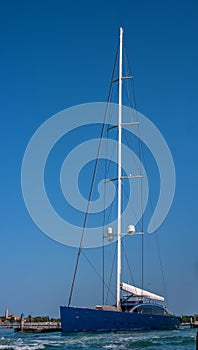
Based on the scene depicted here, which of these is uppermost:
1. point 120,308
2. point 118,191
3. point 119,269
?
point 118,191

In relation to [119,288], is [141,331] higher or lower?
lower

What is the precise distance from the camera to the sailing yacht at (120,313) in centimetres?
4484

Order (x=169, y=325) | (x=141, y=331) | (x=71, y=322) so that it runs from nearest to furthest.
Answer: (x=71, y=322) < (x=141, y=331) < (x=169, y=325)

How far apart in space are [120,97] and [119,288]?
22.0 m

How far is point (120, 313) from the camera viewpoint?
1905 inches

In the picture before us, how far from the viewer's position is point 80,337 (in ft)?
135

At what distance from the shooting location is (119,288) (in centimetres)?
5381

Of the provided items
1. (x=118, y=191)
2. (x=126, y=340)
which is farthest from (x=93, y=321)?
(x=118, y=191)

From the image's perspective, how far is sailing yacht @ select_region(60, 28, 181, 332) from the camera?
4484cm

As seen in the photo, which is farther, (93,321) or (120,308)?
(120,308)

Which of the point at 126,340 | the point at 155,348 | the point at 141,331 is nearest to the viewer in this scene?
the point at 155,348

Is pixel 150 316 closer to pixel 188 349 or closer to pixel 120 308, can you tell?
pixel 120 308

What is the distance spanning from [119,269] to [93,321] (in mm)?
10137

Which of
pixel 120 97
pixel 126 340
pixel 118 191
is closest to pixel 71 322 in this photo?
pixel 126 340
